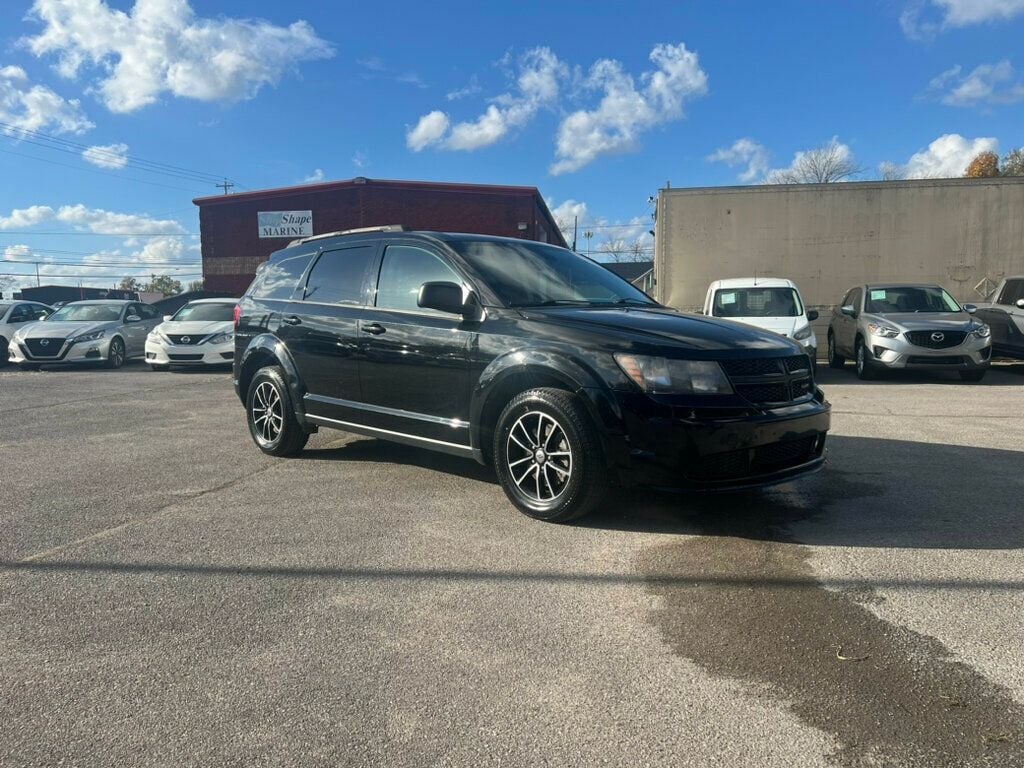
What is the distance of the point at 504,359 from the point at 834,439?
3796 mm

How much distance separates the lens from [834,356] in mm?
14023

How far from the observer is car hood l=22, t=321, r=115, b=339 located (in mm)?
14688

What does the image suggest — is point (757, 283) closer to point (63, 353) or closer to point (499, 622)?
point (499, 622)

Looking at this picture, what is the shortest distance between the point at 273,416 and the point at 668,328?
141 inches

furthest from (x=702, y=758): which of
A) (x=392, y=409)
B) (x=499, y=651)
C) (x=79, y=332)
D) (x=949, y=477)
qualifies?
(x=79, y=332)

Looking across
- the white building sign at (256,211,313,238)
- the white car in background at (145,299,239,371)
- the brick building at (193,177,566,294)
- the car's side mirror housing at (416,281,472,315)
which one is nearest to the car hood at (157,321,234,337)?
the white car in background at (145,299,239,371)

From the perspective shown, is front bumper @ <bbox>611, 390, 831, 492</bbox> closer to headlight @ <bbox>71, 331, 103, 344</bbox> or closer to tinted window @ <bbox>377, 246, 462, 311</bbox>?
tinted window @ <bbox>377, 246, 462, 311</bbox>

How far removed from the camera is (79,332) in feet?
48.6

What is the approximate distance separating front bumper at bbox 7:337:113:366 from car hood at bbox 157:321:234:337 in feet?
5.53

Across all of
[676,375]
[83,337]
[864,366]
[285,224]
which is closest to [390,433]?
[676,375]

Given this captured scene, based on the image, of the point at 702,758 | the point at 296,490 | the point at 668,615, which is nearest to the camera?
the point at 702,758

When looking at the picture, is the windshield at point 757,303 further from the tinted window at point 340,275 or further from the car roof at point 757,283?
the tinted window at point 340,275

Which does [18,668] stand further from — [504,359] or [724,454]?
[724,454]

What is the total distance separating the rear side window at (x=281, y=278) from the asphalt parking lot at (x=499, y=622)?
1.74 m
